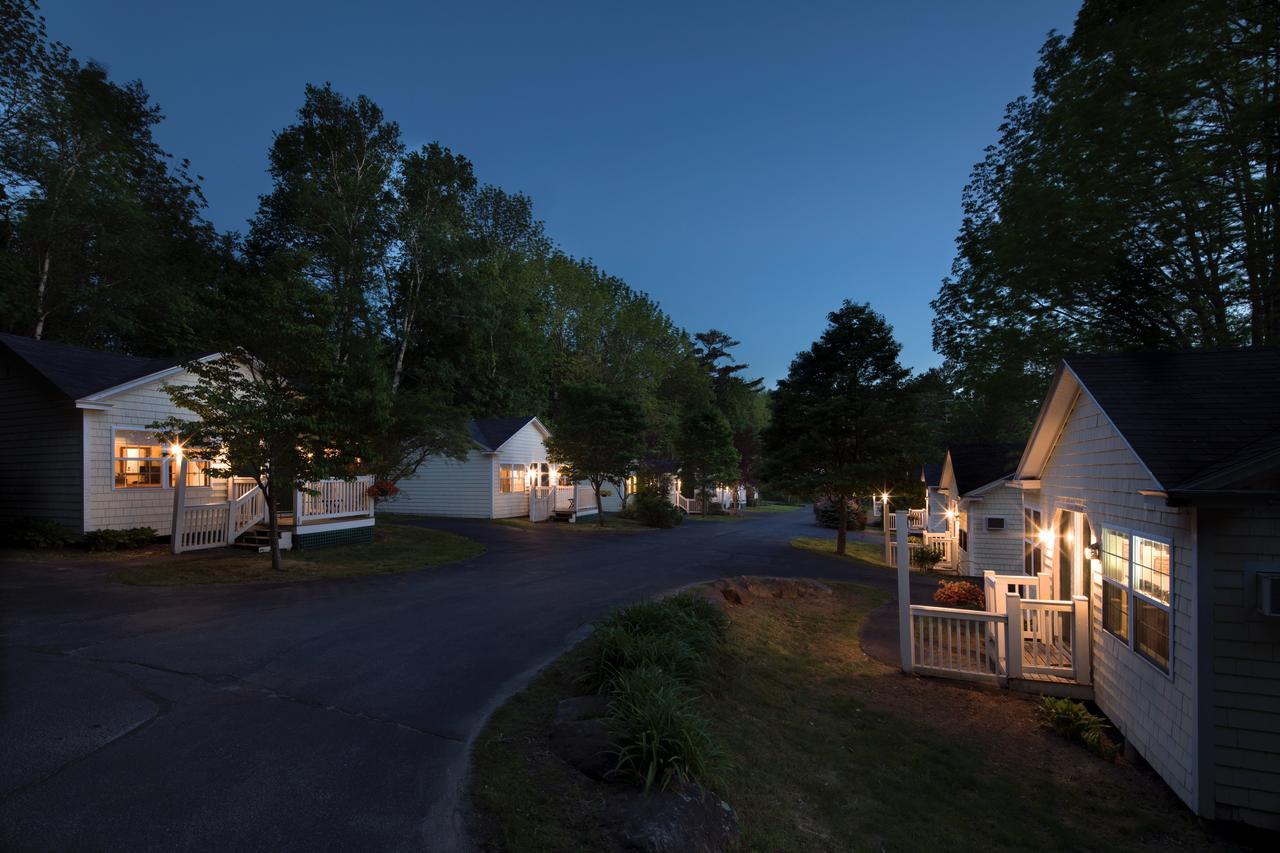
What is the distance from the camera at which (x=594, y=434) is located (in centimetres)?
2380

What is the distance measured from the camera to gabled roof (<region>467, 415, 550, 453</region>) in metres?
24.7

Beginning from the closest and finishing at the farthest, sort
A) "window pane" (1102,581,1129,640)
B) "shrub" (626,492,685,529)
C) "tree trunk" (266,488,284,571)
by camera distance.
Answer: "window pane" (1102,581,1129,640) → "tree trunk" (266,488,284,571) → "shrub" (626,492,685,529)

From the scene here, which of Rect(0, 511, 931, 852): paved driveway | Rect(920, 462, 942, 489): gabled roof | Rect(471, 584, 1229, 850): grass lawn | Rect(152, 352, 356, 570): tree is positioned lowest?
Rect(471, 584, 1229, 850): grass lawn

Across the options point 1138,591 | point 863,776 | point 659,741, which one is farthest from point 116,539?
point 1138,591

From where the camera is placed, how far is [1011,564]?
16.0 meters

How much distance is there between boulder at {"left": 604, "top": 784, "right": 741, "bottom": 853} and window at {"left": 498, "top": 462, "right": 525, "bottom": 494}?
22.1 m

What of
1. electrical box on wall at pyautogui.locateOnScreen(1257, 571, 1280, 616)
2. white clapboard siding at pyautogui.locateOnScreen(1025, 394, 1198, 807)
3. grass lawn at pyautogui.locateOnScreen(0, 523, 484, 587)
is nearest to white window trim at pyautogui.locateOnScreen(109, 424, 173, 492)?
grass lawn at pyautogui.locateOnScreen(0, 523, 484, 587)

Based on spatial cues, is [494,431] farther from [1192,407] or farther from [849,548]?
[1192,407]

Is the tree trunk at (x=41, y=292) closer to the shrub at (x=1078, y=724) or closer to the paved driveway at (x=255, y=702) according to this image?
the paved driveway at (x=255, y=702)

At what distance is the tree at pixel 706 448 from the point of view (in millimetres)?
35312

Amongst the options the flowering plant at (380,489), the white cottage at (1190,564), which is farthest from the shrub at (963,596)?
the flowering plant at (380,489)

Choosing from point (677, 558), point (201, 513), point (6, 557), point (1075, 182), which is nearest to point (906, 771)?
point (677, 558)

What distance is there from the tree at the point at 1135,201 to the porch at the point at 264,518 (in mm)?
16145

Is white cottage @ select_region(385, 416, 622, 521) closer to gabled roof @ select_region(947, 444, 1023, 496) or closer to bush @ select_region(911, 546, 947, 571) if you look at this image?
bush @ select_region(911, 546, 947, 571)
